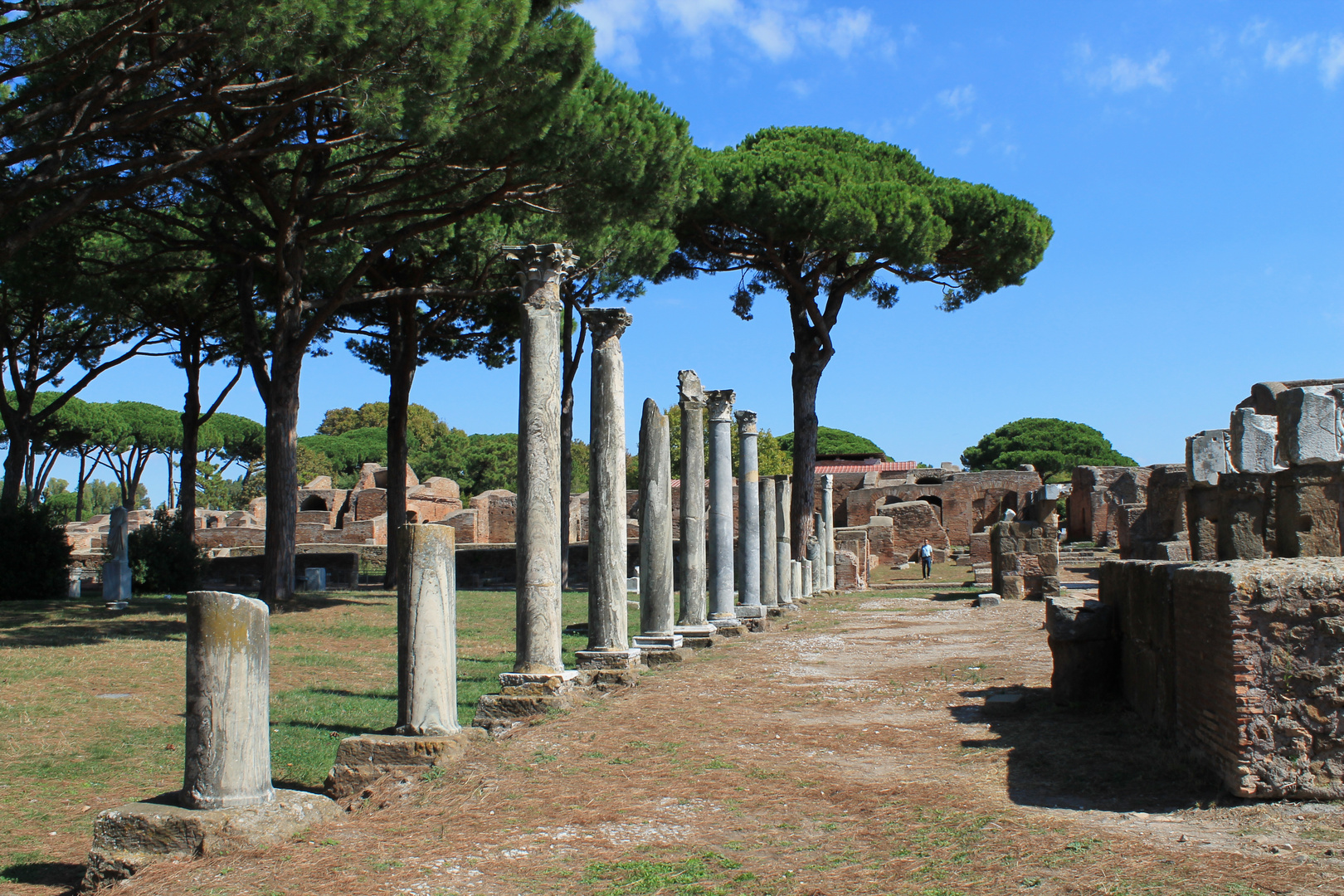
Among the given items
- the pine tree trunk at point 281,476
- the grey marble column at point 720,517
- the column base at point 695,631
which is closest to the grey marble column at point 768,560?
the grey marble column at point 720,517

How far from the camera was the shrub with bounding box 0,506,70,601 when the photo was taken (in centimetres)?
1805

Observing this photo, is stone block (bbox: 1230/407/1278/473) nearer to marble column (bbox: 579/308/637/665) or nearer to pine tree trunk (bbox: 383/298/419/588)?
marble column (bbox: 579/308/637/665)

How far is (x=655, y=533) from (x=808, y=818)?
6.28 meters

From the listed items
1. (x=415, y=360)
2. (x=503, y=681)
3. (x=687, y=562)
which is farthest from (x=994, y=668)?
(x=415, y=360)

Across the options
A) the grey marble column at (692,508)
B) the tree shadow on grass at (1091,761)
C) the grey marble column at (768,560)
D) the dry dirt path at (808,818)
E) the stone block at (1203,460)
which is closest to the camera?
the dry dirt path at (808,818)

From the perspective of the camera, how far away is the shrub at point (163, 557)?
19.7 metres

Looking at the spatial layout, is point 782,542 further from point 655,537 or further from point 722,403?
point 655,537

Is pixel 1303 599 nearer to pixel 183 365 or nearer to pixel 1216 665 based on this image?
pixel 1216 665

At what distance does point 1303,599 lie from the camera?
4.80 m

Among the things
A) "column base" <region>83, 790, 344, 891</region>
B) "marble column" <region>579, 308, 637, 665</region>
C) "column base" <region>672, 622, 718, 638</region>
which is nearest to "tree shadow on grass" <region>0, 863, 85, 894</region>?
"column base" <region>83, 790, 344, 891</region>

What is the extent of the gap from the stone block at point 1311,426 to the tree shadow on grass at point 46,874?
665cm

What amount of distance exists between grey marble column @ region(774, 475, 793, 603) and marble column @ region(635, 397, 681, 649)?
6.93 meters

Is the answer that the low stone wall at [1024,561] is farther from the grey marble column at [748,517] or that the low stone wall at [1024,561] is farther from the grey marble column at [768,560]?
the grey marble column at [748,517]

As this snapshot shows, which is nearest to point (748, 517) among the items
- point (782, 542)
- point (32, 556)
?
point (782, 542)
